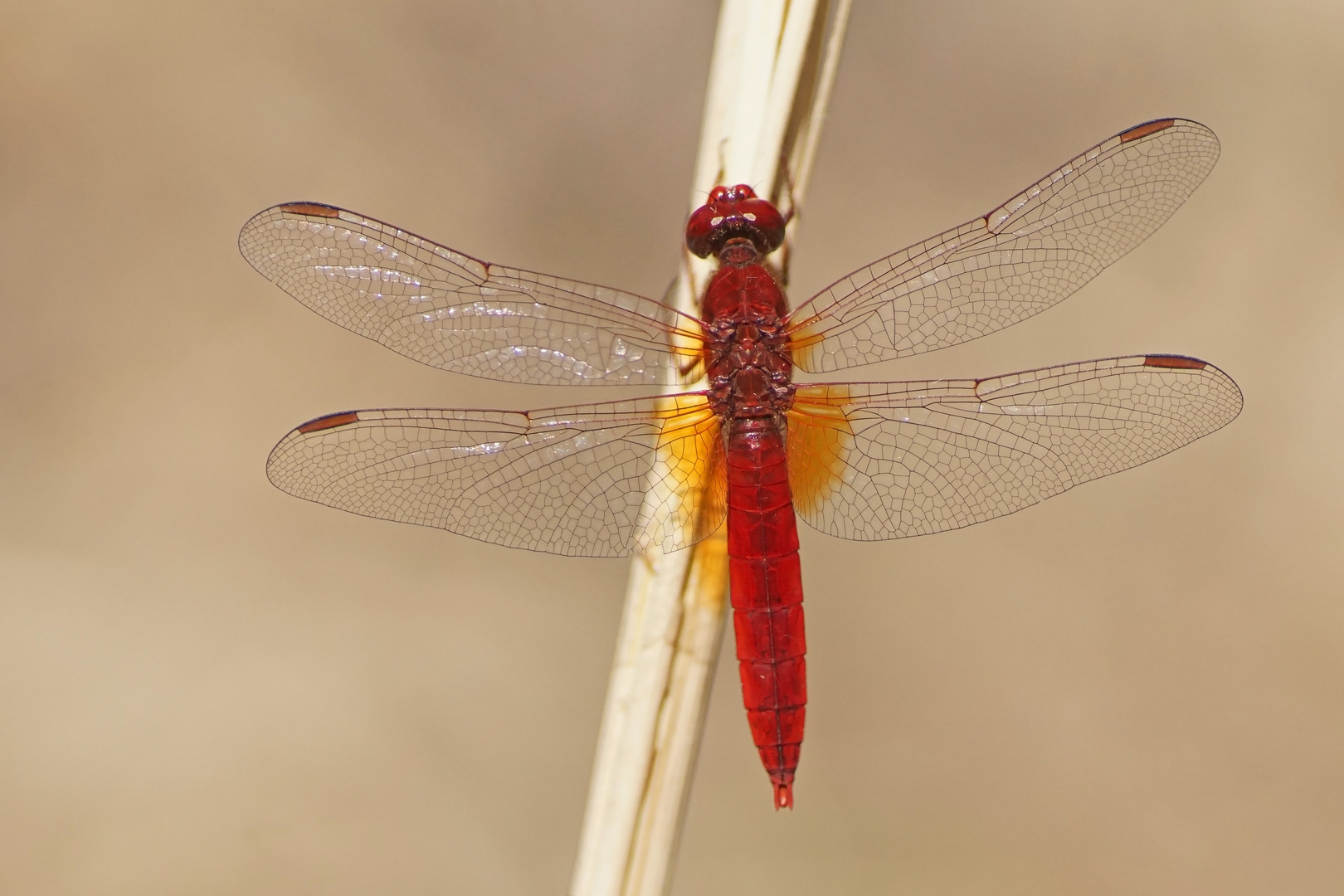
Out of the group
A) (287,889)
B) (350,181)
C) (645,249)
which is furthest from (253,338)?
(287,889)

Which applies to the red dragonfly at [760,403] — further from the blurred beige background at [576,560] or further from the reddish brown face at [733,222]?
the blurred beige background at [576,560]

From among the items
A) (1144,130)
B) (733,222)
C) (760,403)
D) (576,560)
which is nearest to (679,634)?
(760,403)

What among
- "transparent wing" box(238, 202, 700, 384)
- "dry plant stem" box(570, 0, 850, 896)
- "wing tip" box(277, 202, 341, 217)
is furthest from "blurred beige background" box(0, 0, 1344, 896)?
"dry plant stem" box(570, 0, 850, 896)

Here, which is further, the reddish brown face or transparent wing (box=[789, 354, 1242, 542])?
transparent wing (box=[789, 354, 1242, 542])

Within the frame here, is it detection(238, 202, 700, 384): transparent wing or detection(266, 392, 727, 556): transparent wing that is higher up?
detection(238, 202, 700, 384): transparent wing

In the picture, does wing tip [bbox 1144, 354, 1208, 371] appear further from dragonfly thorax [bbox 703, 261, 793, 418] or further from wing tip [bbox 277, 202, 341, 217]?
wing tip [bbox 277, 202, 341, 217]

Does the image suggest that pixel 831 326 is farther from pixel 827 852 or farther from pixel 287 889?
pixel 287 889

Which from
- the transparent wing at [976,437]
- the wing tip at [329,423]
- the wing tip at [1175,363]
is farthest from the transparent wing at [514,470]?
the wing tip at [1175,363]
